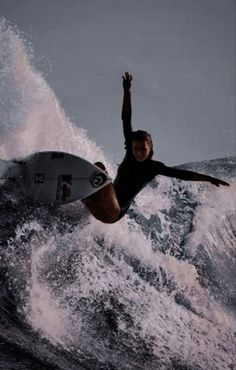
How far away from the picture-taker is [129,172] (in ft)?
18.3

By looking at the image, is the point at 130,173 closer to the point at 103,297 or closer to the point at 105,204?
the point at 105,204

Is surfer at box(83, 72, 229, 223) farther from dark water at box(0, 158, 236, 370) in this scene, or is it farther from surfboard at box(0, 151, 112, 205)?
dark water at box(0, 158, 236, 370)

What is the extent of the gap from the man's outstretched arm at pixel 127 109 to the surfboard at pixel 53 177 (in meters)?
0.69

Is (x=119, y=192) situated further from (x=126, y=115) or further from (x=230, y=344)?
(x=230, y=344)

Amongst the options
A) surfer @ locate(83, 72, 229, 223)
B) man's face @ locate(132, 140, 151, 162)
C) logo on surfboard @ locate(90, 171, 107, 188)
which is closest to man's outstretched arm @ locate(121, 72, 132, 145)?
surfer @ locate(83, 72, 229, 223)

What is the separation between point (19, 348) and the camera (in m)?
3.52

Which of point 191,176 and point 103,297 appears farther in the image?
point 103,297

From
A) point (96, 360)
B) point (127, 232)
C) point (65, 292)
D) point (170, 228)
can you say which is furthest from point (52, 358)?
point (170, 228)

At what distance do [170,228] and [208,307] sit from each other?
395cm

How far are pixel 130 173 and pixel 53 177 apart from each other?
1.30 m

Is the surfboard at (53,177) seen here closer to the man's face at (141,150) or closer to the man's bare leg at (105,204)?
the man's bare leg at (105,204)

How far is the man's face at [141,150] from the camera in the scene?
5.35 metres

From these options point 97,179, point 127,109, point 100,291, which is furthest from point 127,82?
point 100,291

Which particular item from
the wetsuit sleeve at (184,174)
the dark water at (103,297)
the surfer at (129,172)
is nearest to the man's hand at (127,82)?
the surfer at (129,172)
